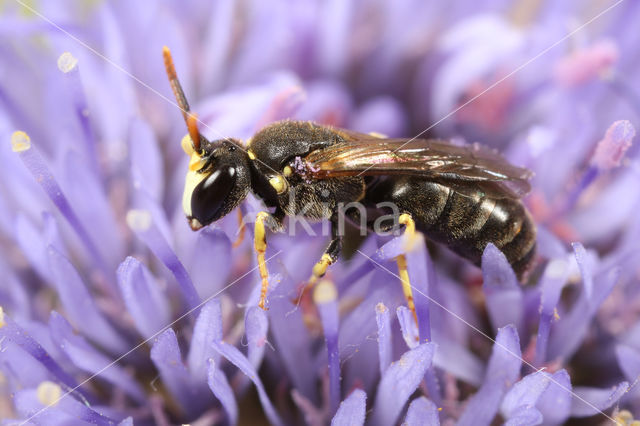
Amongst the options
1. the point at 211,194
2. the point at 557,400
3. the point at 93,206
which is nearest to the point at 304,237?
the point at 211,194

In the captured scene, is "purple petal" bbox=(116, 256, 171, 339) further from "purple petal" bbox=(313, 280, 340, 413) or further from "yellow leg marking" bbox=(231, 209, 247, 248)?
"purple petal" bbox=(313, 280, 340, 413)

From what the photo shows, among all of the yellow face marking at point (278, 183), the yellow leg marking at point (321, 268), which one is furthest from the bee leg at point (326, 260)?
the yellow face marking at point (278, 183)

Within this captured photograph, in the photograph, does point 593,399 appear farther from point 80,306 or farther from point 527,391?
point 80,306

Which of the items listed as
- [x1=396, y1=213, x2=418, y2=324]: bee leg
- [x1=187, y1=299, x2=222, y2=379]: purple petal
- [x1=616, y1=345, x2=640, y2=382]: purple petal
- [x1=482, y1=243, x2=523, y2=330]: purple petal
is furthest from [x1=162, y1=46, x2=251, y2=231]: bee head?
[x1=616, y1=345, x2=640, y2=382]: purple petal

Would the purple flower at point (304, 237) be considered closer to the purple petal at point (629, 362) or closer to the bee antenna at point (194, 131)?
the purple petal at point (629, 362)

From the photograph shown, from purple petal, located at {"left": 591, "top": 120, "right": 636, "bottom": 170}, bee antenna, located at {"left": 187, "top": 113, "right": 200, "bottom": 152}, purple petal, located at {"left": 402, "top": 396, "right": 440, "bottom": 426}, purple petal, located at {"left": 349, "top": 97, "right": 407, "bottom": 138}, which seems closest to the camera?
purple petal, located at {"left": 402, "top": 396, "right": 440, "bottom": 426}

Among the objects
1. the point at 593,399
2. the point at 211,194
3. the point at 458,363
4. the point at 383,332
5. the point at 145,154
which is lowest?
the point at 593,399

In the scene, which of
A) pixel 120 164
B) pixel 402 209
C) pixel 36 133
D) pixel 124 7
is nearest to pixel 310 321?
pixel 402 209
